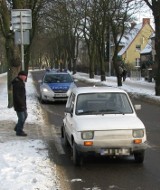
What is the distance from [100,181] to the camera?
24.4ft

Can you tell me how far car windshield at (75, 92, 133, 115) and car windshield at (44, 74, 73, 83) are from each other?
1412cm

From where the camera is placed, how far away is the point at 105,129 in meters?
8.17

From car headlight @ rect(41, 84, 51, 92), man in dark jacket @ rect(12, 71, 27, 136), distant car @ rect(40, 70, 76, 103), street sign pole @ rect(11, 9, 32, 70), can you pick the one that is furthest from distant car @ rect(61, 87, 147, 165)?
car headlight @ rect(41, 84, 51, 92)

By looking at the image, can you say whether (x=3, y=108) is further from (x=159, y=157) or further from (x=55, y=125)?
(x=159, y=157)

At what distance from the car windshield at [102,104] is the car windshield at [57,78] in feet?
46.3

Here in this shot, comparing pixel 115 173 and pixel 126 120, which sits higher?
pixel 126 120

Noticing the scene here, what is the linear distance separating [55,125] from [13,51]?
417 centimetres

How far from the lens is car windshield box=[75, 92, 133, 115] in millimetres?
9125

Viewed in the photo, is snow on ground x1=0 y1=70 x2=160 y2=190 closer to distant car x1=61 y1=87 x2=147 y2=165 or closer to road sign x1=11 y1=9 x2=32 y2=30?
distant car x1=61 y1=87 x2=147 y2=165

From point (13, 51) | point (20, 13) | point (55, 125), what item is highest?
point (20, 13)

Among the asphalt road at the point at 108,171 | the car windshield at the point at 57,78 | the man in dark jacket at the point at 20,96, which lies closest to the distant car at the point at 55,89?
the car windshield at the point at 57,78

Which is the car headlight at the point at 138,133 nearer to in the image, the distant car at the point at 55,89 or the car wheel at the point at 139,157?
the car wheel at the point at 139,157

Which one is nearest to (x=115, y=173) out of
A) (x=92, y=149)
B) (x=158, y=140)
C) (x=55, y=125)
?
(x=92, y=149)

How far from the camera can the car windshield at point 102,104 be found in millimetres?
9125
